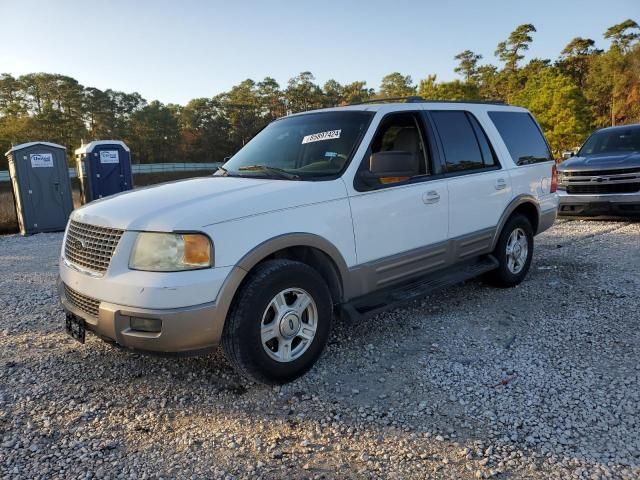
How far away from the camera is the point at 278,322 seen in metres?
3.17

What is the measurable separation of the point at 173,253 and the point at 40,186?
30.2ft

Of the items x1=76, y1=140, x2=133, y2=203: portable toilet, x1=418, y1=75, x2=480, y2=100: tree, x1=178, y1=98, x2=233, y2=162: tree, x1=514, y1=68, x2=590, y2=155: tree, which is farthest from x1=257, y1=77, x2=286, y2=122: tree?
x1=76, y1=140, x2=133, y2=203: portable toilet

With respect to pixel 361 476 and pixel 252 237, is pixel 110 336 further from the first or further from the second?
pixel 361 476

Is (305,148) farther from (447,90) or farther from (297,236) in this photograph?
(447,90)

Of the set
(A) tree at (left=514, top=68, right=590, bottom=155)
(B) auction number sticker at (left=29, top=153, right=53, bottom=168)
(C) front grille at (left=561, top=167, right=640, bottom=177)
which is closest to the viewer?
(C) front grille at (left=561, top=167, right=640, bottom=177)

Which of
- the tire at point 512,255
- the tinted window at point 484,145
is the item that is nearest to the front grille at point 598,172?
the tire at point 512,255

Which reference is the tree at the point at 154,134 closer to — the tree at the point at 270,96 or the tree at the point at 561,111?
the tree at the point at 270,96

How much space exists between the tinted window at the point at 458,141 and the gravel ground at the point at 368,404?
55.7 inches

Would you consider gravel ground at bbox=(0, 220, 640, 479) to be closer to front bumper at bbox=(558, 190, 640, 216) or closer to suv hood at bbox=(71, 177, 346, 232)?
suv hood at bbox=(71, 177, 346, 232)

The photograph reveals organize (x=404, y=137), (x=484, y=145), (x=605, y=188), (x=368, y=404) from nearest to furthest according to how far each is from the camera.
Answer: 1. (x=368, y=404)
2. (x=404, y=137)
3. (x=484, y=145)
4. (x=605, y=188)

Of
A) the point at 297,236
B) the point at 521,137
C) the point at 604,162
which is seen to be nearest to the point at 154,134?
the point at 604,162

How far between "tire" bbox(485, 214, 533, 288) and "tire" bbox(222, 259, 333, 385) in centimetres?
253

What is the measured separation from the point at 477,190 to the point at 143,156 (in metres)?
70.9

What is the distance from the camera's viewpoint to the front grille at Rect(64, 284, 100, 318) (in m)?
3.04
